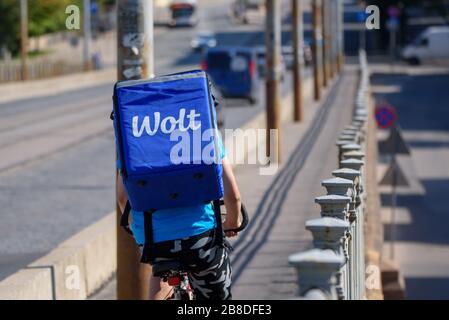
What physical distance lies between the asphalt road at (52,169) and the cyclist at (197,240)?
521 cm

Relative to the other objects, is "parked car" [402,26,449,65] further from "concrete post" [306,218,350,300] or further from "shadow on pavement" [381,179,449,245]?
"concrete post" [306,218,350,300]

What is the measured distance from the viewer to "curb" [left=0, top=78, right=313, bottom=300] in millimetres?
9375

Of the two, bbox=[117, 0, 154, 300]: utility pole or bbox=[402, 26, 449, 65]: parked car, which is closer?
bbox=[117, 0, 154, 300]: utility pole

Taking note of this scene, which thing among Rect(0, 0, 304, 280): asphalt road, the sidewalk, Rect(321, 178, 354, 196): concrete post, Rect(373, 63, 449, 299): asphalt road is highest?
Rect(321, 178, 354, 196): concrete post

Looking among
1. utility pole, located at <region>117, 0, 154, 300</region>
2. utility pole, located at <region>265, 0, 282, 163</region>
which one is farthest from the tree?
utility pole, located at <region>117, 0, 154, 300</region>

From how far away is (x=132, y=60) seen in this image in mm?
9359

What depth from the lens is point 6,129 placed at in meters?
34.0

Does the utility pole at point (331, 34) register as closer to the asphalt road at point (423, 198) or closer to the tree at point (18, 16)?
the asphalt road at point (423, 198)

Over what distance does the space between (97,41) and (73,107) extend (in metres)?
56.7

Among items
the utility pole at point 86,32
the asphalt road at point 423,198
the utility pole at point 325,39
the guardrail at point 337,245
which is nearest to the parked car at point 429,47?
the asphalt road at point 423,198

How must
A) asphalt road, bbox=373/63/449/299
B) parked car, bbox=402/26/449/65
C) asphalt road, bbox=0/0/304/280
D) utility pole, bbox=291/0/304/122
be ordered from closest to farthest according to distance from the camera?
1. asphalt road, bbox=0/0/304/280
2. asphalt road, bbox=373/63/449/299
3. utility pole, bbox=291/0/304/122
4. parked car, bbox=402/26/449/65

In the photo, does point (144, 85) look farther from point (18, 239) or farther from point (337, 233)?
point (18, 239)

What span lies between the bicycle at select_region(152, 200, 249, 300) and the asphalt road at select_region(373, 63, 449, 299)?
1408 cm

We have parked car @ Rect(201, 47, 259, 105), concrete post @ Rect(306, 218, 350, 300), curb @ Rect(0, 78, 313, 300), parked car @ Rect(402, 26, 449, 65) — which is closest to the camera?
concrete post @ Rect(306, 218, 350, 300)
